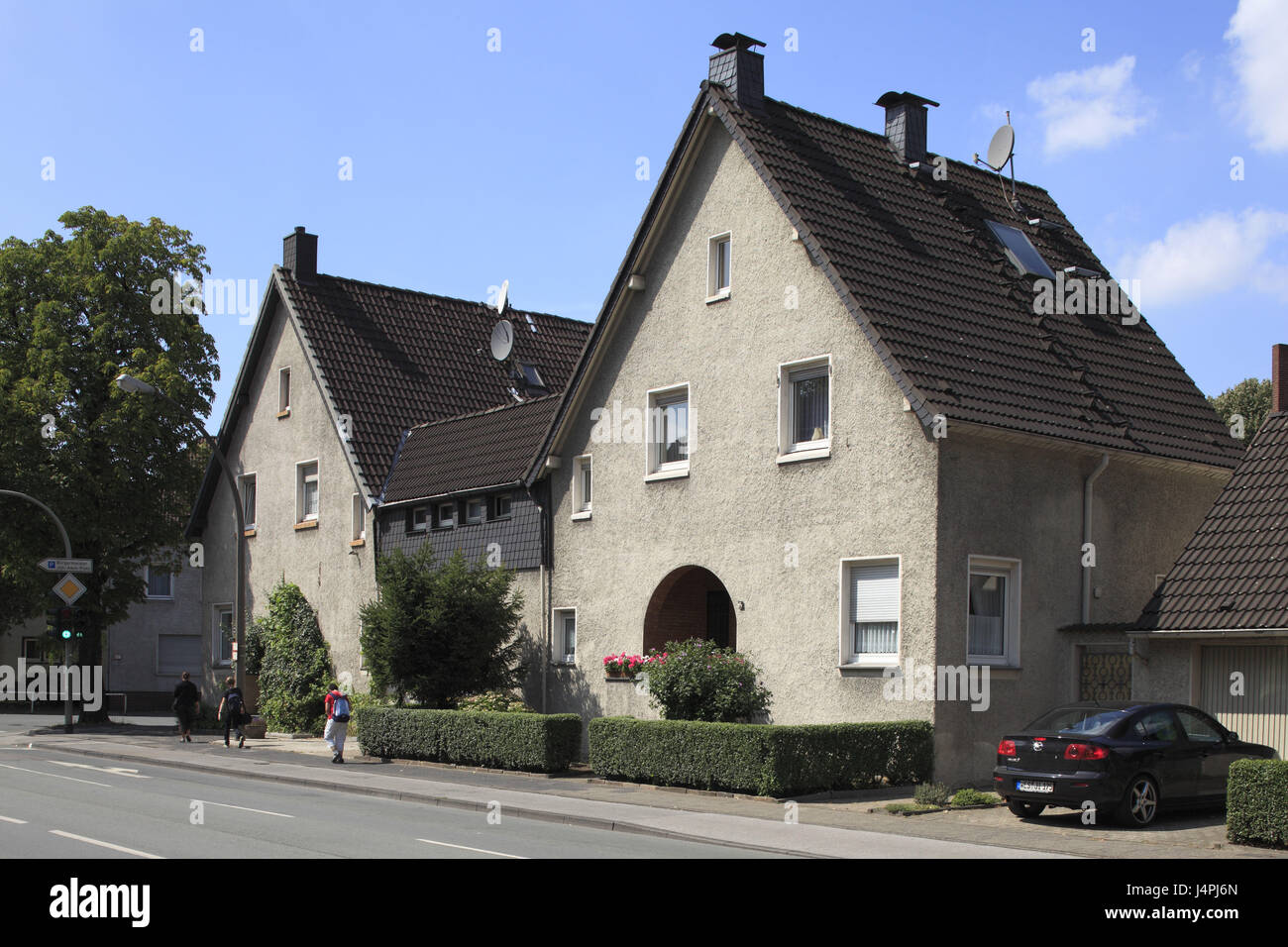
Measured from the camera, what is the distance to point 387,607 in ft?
81.7

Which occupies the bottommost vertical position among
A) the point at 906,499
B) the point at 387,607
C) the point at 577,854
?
the point at 577,854

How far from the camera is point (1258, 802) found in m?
13.9

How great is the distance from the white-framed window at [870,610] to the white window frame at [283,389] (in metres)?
19.5

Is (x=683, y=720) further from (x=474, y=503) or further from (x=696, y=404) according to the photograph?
(x=474, y=503)

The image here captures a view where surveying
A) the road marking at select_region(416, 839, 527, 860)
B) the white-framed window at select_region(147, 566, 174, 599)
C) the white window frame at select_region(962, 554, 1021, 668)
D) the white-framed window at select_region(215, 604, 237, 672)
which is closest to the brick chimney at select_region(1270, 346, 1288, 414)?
the white window frame at select_region(962, 554, 1021, 668)

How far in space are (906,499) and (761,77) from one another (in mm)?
8807

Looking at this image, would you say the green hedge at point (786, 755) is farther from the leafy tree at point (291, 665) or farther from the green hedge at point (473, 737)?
the leafy tree at point (291, 665)

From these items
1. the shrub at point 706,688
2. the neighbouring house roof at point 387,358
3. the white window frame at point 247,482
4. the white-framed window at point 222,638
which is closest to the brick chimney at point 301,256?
the neighbouring house roof at point 387,358

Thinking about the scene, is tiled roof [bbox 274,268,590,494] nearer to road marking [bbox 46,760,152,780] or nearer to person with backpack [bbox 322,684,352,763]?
person with backpack [bbox 322,684,352,763]

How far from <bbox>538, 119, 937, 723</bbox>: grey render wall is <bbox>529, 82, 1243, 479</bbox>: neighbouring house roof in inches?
18.7
